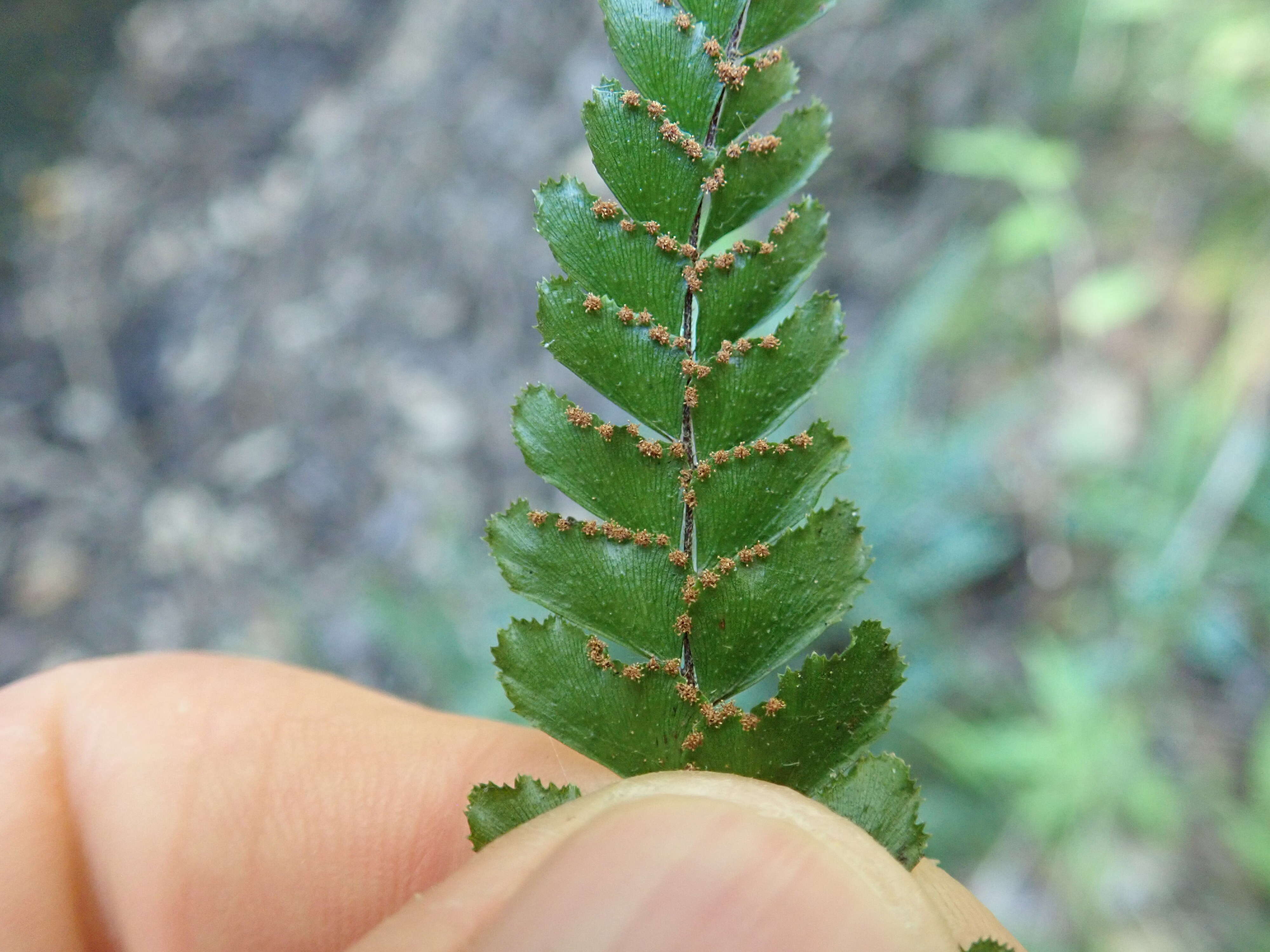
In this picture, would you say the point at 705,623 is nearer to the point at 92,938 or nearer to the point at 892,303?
the point at 92,938

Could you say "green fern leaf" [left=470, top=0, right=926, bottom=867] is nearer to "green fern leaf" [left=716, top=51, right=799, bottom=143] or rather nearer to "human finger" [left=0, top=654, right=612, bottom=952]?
"green fern leaf" [left=716, top=51, right=799, bottom=143]

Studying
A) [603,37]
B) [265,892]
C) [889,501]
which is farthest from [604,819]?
[603,37]

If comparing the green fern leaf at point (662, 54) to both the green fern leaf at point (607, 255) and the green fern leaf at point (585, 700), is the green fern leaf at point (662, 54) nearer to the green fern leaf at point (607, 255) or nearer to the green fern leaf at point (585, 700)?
the green fern leaf at point (607, 255)

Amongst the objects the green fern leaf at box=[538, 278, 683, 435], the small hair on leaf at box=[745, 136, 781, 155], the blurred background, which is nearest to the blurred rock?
the blurred background

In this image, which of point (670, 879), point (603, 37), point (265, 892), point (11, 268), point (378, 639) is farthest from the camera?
point (11, 268)

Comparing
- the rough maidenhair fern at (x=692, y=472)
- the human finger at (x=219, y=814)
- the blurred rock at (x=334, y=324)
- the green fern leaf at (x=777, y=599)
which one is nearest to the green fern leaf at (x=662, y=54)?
the rough maidenhair fern at (x=692, y=472)

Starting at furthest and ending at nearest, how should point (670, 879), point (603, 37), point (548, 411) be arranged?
point (603, 37), point (548, 411), point (670, 879)

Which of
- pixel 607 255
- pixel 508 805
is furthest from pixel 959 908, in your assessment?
pixel 607 255
